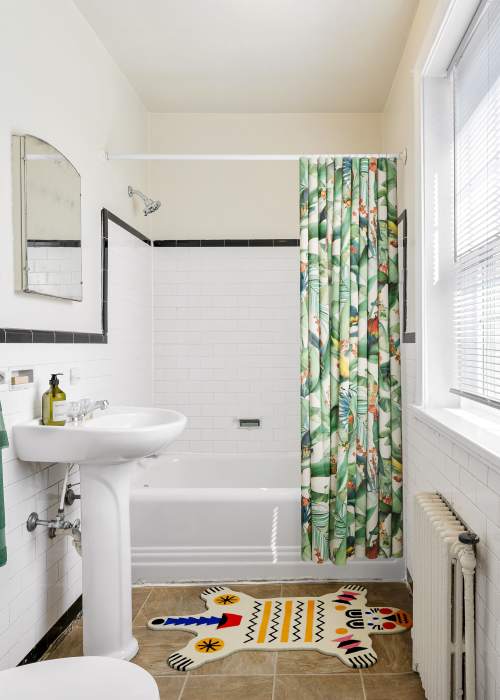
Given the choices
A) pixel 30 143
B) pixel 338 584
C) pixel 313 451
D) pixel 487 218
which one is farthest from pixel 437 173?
pixel 338 584

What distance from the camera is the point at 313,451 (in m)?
2.74

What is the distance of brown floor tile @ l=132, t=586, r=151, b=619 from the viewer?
103 inches

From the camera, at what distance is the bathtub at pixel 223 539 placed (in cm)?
287

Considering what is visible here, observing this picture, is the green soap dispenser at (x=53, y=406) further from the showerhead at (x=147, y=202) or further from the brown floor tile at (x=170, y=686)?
Result: the showerhead at (x=147, y=202)

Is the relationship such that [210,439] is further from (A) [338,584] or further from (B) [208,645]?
(B) [208,645]

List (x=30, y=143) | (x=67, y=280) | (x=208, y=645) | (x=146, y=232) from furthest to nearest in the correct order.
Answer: (x=146, y=232), (x=67, y=280), (x=208, y=645), (x=30, y=143)

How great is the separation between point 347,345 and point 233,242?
56.0 inches

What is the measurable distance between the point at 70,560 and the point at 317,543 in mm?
1126

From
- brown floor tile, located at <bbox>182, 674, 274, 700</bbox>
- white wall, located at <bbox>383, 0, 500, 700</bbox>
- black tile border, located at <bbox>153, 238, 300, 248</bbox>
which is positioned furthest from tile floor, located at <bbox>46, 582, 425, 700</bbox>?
black tile border, located at <bbox>153, 238, 300, 248</bbox>

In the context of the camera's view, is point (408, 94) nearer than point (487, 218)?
No

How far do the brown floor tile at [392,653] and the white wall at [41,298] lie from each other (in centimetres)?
126

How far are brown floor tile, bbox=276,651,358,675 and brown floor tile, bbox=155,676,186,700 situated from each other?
36 centimetres

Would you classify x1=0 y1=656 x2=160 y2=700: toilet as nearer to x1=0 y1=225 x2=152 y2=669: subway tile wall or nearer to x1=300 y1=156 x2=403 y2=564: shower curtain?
x1=0 y1=225 x2=152 y2=669: subway tile wall

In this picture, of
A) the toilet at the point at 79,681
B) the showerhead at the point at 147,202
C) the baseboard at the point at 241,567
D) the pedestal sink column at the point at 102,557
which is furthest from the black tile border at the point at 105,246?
the baseboard at the point at 241,567
